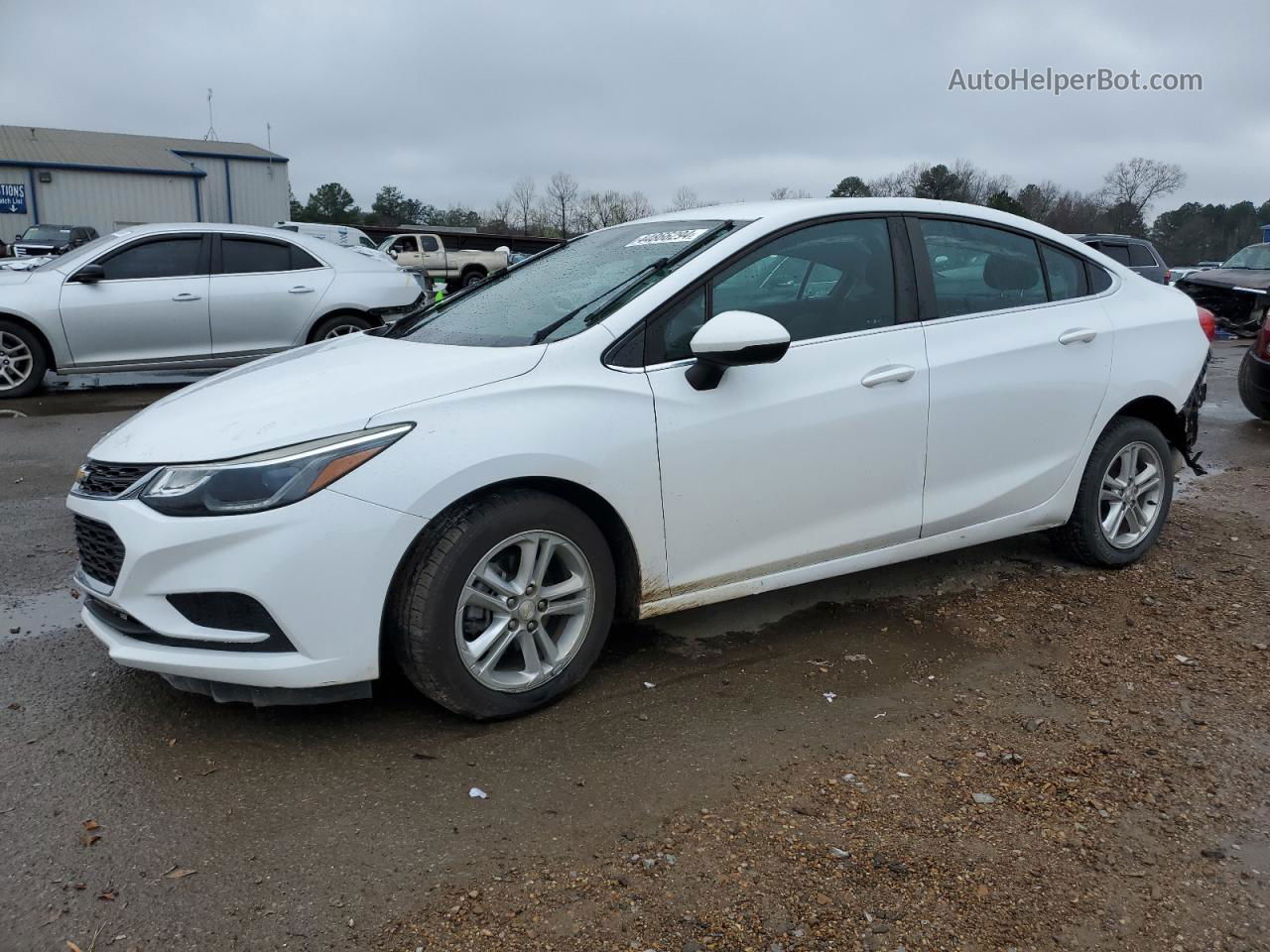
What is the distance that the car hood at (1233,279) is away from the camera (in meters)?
17.1

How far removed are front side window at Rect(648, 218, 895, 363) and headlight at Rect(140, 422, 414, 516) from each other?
105 cm

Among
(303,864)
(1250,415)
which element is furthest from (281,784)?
(1250,415)

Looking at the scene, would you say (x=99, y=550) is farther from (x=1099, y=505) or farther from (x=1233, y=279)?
(x=1233, y=279)

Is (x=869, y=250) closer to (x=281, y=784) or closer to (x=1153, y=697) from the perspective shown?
(x=1153, y=697)

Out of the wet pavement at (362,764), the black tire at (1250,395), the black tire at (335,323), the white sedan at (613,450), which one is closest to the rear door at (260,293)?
the black tire at (335,323)

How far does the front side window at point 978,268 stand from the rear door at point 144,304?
7805 millimetres

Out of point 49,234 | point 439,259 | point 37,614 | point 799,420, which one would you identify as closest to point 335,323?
point 37,614

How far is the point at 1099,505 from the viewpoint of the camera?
15.4ft

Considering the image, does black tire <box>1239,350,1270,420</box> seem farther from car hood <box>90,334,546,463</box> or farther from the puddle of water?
the puddle of water

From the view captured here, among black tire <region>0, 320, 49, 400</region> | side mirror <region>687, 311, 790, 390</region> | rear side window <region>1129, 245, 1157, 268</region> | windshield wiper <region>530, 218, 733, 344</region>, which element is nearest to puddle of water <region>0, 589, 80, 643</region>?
windshield wiper <region>530, 218, 733, 344</region>

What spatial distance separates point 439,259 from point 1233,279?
20.6m

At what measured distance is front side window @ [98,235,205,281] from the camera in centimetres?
974

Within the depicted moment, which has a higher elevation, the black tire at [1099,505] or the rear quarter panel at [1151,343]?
the rear quarter panel at [1151,343]

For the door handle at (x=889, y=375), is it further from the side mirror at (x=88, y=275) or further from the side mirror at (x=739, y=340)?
the side mirror at (x=88, y=275)
